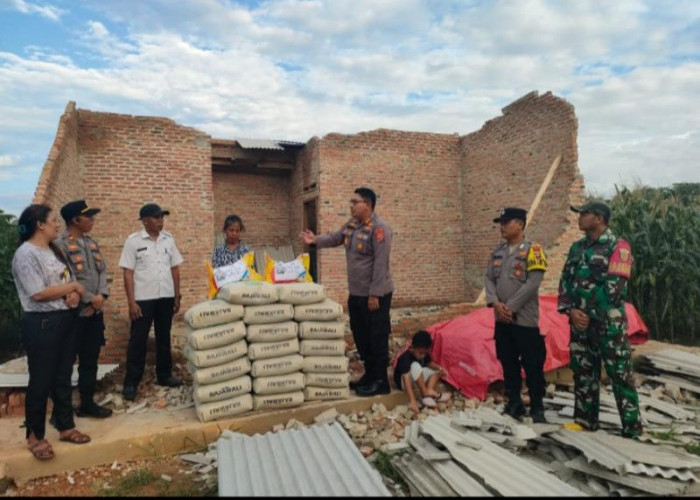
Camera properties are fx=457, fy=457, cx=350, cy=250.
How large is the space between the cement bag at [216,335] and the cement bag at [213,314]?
43 millimetres

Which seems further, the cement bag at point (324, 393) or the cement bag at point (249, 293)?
the cement bag at point (324, 393)

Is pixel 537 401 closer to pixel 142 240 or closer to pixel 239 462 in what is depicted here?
pixel 239 462

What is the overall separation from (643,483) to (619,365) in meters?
0.87

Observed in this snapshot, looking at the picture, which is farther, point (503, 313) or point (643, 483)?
point (503, 313)

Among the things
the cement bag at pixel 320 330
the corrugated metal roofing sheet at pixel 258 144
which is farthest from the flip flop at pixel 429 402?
the corrugated metal roofing sheet at pixel 258 144

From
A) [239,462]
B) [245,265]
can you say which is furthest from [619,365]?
[245,265]

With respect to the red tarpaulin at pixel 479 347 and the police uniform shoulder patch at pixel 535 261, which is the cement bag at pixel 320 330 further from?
the police uniform shoulder patch at pixel 535 261

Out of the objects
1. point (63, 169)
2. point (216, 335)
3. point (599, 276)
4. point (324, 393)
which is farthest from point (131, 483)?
point (63, 169)

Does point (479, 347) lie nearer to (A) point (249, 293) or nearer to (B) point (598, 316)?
(B) point (598, 316)

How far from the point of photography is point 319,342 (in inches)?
159

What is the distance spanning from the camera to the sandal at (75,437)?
3301 millimetres

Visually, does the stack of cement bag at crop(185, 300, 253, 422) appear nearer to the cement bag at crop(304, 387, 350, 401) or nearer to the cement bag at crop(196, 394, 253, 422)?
the cement bag at crop(196, 394, 253, 422)

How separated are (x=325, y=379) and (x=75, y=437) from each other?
193 centimetres

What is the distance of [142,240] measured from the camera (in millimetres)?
4266
